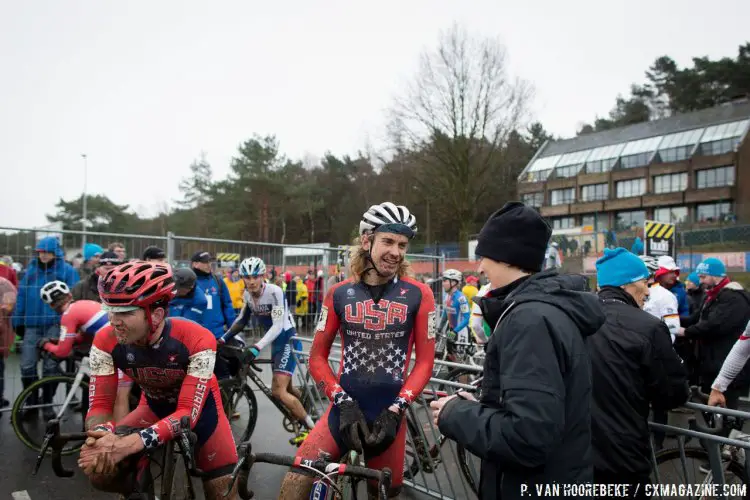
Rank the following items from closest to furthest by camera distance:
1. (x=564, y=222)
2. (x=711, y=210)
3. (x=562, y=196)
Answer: (x=711, y=210)
(x=564, y=222)
(x=562, y=196)

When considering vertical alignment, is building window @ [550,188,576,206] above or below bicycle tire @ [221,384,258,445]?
above

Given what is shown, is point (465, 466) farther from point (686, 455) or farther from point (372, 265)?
point (372, 265)

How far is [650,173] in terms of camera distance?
54.1 m

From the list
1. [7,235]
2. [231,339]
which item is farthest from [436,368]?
[7,235]

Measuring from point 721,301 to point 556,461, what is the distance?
18.8 ft

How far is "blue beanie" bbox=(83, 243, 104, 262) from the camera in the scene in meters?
8.20

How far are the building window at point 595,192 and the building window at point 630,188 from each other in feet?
4.23

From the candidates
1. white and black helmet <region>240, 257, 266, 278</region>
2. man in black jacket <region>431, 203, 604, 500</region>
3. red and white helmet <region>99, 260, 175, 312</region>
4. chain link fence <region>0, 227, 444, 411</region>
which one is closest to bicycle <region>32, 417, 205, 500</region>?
red and white helmet <region>99, 260, 175, 312</region>

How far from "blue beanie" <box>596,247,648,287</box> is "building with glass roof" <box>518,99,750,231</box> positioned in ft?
143

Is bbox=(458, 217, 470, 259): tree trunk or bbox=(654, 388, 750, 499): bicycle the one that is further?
bbox=(458, 217, 470, 259): tree trunk

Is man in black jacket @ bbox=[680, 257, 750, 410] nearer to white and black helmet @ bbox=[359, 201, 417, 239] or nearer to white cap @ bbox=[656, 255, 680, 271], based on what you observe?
white cap @ bbox=[656, 255, 680, 271]

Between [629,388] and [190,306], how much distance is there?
195 inches

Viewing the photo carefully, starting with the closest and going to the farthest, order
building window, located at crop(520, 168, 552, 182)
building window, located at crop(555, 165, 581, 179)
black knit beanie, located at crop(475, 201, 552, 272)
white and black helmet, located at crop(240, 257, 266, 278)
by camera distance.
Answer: black knit beanie, located at crop(475, 201, 552, 272)
white and black helmet, located at crop(240, 257, 266, 278)
building window, located at crop(555, 165, 581, 179)
building window, located at crop(520, 168, 552, 182)

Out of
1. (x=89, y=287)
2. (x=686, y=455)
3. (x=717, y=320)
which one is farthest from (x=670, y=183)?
(x=686, y=455)
